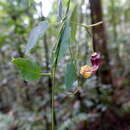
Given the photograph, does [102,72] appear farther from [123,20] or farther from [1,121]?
[123,20]

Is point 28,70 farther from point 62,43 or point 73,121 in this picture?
point 73,121

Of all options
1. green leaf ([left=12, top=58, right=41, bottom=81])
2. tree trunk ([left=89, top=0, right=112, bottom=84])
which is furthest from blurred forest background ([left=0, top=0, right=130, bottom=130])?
green leaf ([left=12, top=58, right=41, bottom=81])

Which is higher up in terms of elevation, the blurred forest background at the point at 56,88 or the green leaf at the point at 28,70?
the green leaf at the point at 28,70

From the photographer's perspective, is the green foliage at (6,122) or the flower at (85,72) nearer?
the flower at (85,72)

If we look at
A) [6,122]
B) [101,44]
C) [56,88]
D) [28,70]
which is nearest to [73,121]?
[56,88]

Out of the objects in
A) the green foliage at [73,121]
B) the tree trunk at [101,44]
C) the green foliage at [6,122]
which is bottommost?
the green foliage at [6,122]

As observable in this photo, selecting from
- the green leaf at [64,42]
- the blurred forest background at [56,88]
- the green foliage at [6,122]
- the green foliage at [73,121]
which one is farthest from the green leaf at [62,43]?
the green foliage at [6,122]

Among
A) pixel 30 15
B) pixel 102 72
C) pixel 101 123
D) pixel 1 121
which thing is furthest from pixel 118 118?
pixel 30 15

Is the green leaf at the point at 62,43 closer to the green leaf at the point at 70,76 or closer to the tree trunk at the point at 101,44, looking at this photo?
the green leaf at the point at 70,76
